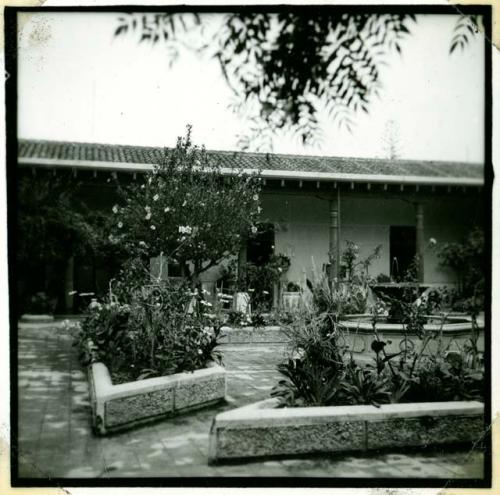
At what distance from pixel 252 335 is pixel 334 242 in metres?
1.91

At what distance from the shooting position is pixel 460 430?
14.0 ft

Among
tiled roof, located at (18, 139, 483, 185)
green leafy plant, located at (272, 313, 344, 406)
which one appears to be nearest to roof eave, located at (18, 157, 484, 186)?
tiled roof, located at (18, 139, 483, 185)

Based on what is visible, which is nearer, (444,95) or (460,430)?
(460,430)

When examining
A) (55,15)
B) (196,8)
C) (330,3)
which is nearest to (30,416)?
(55,15)

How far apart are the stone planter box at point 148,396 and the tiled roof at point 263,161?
200cm

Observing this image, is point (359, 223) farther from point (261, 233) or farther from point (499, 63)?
point (499, 63)

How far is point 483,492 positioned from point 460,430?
1.47 ft

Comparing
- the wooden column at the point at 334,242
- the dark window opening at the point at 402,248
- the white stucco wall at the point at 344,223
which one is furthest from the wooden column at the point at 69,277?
the dark window opening at the point at 402,248

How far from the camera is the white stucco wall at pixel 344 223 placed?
7875 mm

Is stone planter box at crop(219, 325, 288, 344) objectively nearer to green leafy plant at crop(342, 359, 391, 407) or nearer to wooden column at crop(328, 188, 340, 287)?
wooden column at crop(328, 188, 340, 287)

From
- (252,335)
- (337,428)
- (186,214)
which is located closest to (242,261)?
(252,335)

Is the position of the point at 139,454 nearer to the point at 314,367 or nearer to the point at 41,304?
the point at 314,367

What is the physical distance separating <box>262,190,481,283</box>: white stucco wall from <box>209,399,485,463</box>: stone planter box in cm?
299

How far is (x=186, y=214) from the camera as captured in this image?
23.4 ft
